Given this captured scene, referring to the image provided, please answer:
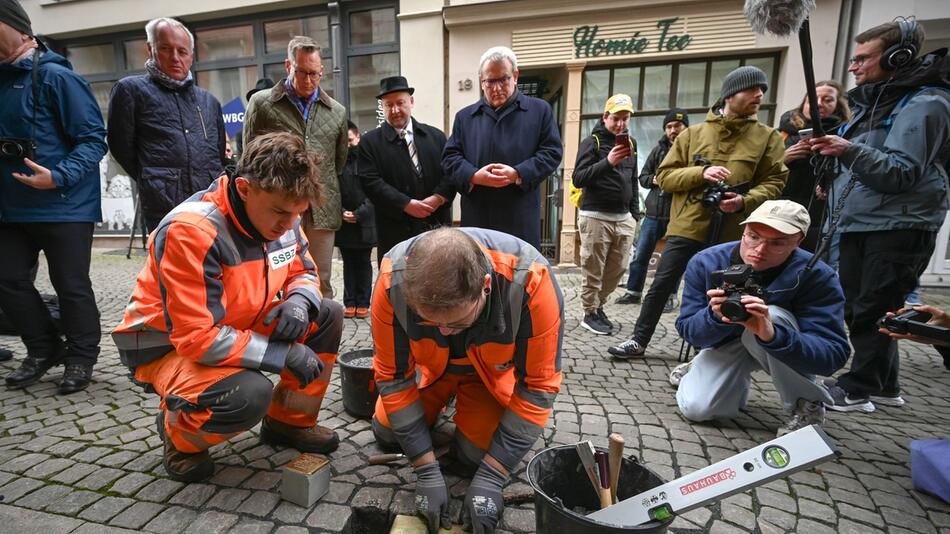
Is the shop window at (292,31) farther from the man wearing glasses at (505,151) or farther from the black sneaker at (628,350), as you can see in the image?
the black sneaker at (628,350)

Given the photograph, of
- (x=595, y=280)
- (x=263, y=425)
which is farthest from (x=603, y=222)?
(x=263, y=425)

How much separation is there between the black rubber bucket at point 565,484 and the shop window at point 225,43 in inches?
416

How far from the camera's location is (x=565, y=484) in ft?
6.08

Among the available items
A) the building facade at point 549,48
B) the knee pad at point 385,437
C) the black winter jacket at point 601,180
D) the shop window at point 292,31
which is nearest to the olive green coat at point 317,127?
the knee pad at point 385,437

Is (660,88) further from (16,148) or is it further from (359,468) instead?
(16,148)

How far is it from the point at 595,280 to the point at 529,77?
17.2 feet

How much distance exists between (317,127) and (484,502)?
3.12m

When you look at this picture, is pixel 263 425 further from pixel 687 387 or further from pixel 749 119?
pixel 749 119

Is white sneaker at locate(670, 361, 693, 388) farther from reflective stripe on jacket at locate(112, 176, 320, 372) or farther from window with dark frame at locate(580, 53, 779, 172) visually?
window with dark frame at locate(580, 53, 779, 172)

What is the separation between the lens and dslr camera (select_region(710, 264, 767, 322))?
225 cm

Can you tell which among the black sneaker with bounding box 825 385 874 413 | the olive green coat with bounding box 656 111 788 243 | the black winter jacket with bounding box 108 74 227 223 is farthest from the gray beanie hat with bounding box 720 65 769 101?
the black winter jacket with bounding box 108 74 227 223

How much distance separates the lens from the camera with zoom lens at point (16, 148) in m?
2.69

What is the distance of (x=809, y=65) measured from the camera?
1.95 metres

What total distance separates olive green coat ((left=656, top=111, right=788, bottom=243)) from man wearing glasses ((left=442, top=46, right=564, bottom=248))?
3.32 ft
